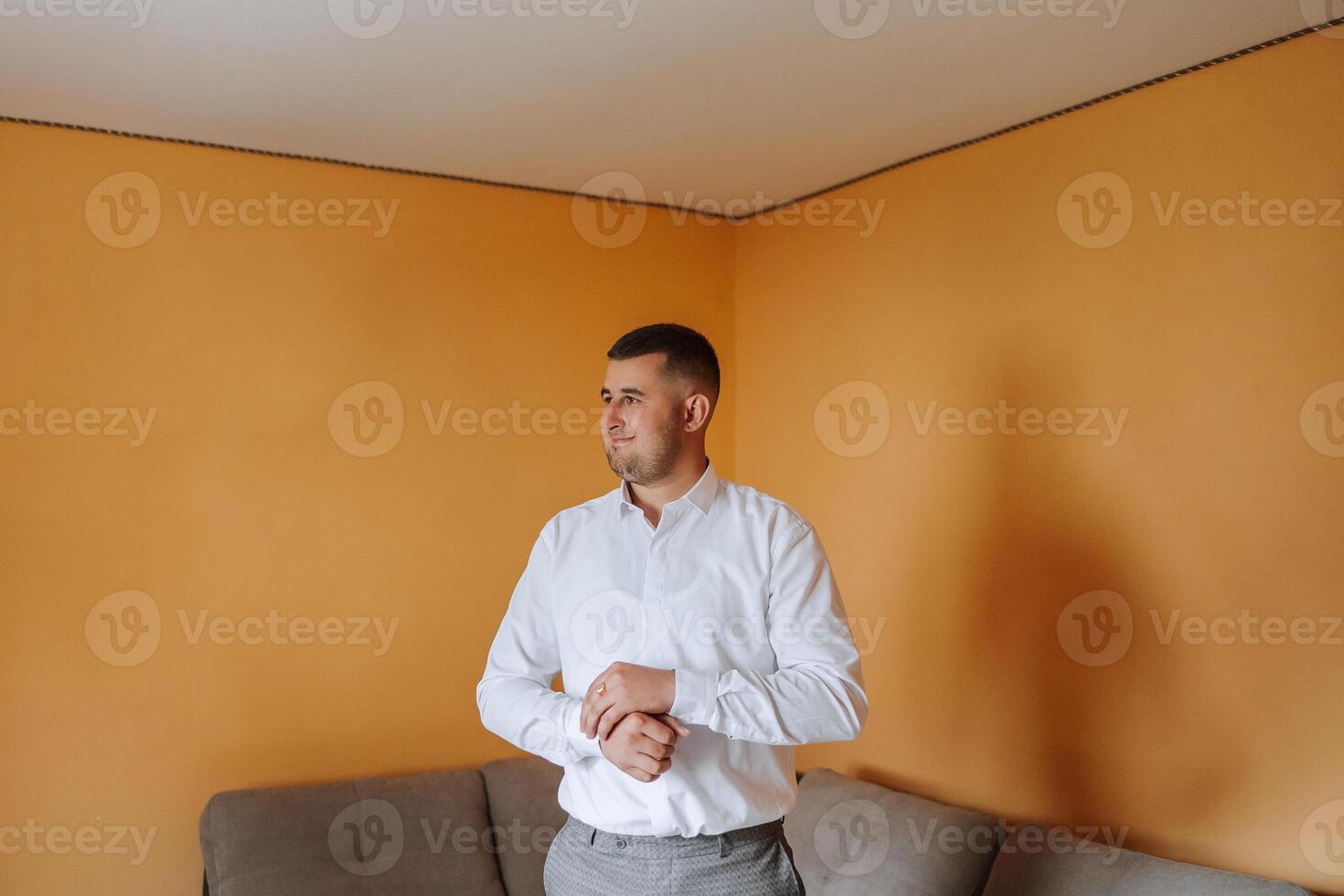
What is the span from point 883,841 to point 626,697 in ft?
5.04

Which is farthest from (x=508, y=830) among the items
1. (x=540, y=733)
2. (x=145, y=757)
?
(x=540, y=733)

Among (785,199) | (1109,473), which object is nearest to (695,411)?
(1109,473)

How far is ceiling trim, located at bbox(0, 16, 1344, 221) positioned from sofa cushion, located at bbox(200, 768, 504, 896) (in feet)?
6.13

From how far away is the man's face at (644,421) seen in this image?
225cm

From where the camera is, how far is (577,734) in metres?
2.07

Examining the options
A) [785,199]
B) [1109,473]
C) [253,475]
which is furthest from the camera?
[785,199]

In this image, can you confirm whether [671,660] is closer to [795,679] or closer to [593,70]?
[795,679]

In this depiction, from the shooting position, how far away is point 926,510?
3514mm

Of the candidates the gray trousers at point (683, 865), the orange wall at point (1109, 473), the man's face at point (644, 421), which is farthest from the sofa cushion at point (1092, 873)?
the man's face at point (644, 421)

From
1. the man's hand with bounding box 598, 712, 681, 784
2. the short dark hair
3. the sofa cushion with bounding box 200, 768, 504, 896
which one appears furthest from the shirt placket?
the sofa cushion with bounding box 200, 768, 504, 896

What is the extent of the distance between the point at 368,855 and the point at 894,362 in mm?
2130

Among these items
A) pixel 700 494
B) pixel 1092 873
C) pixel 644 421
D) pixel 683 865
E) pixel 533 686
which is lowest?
pixel 1092 873

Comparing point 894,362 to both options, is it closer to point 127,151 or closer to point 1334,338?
point 1334,338

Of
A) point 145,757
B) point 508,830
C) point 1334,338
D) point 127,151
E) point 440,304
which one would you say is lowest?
point 508,830
